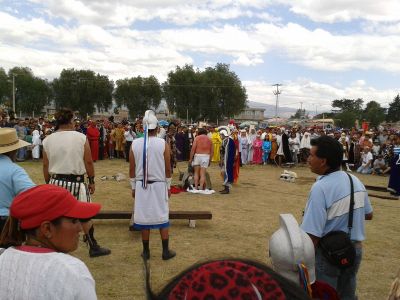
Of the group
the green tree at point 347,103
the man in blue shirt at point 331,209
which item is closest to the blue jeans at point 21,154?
the man in blue shirt at point 331,209

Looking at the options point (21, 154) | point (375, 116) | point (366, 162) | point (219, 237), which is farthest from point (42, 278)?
point (375, 116)

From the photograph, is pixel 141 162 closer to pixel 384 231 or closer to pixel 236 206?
pixel 236 206

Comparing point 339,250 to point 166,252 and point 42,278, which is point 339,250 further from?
point 166,252

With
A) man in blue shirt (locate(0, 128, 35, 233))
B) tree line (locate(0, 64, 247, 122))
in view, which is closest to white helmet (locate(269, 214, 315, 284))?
man in blue shirt (locate(0, 128, 35, 233))

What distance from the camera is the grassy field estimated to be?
4.45 meters

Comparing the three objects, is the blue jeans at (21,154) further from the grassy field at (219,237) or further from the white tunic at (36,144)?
the grassy field at (219,237)

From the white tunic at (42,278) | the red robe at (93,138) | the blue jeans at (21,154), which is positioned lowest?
the blue jeans at (21,154)

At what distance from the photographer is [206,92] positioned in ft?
170

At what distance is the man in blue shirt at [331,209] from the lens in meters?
2.52

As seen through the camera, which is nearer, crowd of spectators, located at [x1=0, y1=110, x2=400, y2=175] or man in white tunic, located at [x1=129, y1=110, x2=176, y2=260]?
man in white tunic, located at [x1=129, y1=110, x2=176, y2=260]

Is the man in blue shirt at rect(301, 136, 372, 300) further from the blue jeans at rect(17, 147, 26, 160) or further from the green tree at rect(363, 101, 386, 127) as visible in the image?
the green tree at rect(363, 101, 386, 127)

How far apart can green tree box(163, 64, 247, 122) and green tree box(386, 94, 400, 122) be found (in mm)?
30419

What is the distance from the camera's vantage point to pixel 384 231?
6.82 m

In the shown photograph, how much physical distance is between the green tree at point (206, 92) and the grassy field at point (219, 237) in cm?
4178
